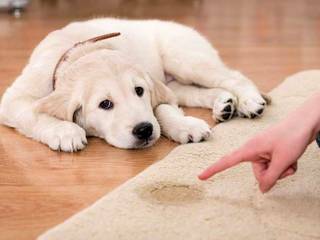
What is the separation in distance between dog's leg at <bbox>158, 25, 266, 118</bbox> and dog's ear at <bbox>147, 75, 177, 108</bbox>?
0.78ft

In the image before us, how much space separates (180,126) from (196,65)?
453 mm

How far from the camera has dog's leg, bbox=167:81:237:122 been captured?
82.3 inches

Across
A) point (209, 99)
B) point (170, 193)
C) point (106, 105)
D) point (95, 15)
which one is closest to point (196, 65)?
point (209, 99)

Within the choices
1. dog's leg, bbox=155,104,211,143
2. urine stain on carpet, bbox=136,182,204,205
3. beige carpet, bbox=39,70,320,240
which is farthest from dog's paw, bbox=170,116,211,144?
urine stain on carpet, bbox=136,182,204,205

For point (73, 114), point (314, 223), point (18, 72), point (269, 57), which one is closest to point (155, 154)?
point (73, 114)

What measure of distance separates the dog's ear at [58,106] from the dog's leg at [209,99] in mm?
498

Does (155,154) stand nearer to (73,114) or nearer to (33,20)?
(73,114)

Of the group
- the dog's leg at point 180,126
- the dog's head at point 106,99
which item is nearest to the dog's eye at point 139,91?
the dog's head at point 106,99

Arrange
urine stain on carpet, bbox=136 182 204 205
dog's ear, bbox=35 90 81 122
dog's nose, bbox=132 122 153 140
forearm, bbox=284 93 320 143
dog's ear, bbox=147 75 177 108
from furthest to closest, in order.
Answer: dog's ear, bbox=147 75 177 108 → dog's ear, bbox=35 90 81 122 → dog's nose, bbox=132 122 153 140 → urine stain on carpet, bbox=136 182 204 205 → forearm, bbox=284 93 320 143

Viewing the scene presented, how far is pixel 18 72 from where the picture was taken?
273 cm

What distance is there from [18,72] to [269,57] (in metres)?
1.24

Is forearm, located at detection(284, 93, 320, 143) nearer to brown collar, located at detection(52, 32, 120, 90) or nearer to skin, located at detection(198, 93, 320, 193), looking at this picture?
skin, located at detection(198, 93, 320, 193)

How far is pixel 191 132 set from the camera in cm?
191

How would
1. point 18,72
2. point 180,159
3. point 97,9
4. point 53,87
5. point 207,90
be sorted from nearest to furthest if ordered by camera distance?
point 180,159 < point 53,87 < point 207,90 < point 18,72 < point 97,9
